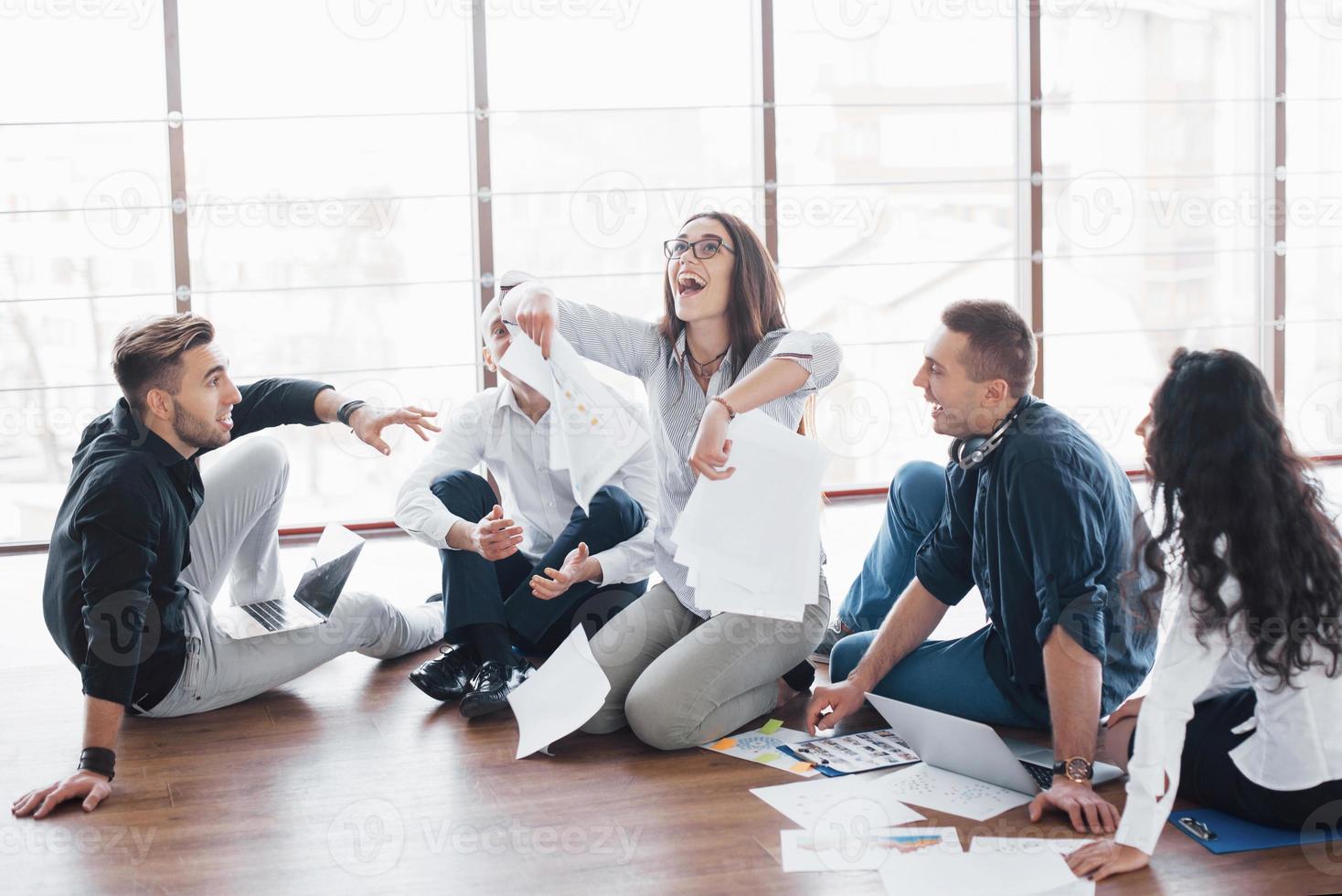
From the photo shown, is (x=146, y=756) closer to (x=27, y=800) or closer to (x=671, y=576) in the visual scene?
(x=27, y=800)

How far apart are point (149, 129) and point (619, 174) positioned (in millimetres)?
1538

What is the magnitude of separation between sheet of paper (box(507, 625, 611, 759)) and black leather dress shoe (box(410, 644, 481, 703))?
0.15 metres

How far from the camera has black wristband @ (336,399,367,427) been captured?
241 cm

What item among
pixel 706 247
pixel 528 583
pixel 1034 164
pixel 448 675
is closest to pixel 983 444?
pixel 706 247

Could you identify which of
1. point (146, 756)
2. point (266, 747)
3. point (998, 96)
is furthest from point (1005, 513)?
point (998, 96)

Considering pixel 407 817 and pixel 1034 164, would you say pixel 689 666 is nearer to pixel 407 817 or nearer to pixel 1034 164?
pixel 407 817

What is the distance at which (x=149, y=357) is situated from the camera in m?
2.13

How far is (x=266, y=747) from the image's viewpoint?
7.10 ft

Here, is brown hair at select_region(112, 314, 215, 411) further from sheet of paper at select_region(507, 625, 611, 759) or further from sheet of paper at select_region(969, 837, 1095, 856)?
sheet of paper at select_region(969, 837, 1095, 856)

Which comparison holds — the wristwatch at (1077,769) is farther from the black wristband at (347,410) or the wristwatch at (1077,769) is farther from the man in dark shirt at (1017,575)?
the black wristband at (347,410)

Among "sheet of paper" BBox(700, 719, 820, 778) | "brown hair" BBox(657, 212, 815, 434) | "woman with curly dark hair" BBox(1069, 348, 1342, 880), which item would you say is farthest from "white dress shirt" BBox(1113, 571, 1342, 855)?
"brown hair" BBox(657, 212, 815, 434)

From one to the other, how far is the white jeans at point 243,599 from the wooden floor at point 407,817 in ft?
0.23

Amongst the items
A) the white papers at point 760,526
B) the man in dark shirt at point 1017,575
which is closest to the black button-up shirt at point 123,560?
the white papers at point 760,526

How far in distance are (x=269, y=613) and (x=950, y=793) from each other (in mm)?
1359
